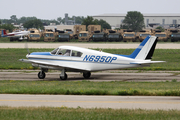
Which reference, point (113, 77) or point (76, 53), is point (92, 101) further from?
point (113, 77)

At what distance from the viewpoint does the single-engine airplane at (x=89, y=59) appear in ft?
63.6

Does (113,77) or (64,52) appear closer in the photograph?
(64,52)

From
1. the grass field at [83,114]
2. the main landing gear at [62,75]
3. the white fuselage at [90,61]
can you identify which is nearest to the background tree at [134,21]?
the main landing gear at [62,75]

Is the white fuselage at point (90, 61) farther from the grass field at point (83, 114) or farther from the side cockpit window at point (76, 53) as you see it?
the grass field at point (83, 114)

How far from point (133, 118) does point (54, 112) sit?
96.0 inches

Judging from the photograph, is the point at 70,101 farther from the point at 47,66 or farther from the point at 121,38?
the point at 121,38

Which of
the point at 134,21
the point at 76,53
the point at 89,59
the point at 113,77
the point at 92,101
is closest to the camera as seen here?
the point at 92,101

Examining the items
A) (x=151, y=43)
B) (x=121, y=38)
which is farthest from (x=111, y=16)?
(x=151, y=43)

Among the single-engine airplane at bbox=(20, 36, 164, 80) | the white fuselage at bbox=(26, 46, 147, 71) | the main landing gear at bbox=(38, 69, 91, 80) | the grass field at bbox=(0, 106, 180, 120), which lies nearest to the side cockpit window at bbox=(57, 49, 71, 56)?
the single-engine airplane at bbox=(20, 36, 164, 80)

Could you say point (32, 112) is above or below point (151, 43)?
below

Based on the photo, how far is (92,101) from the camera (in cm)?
1156

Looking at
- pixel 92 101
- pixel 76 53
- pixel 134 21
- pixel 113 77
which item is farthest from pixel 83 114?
pixel 134 21

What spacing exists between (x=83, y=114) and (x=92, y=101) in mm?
2432

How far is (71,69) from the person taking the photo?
65.1 feet
